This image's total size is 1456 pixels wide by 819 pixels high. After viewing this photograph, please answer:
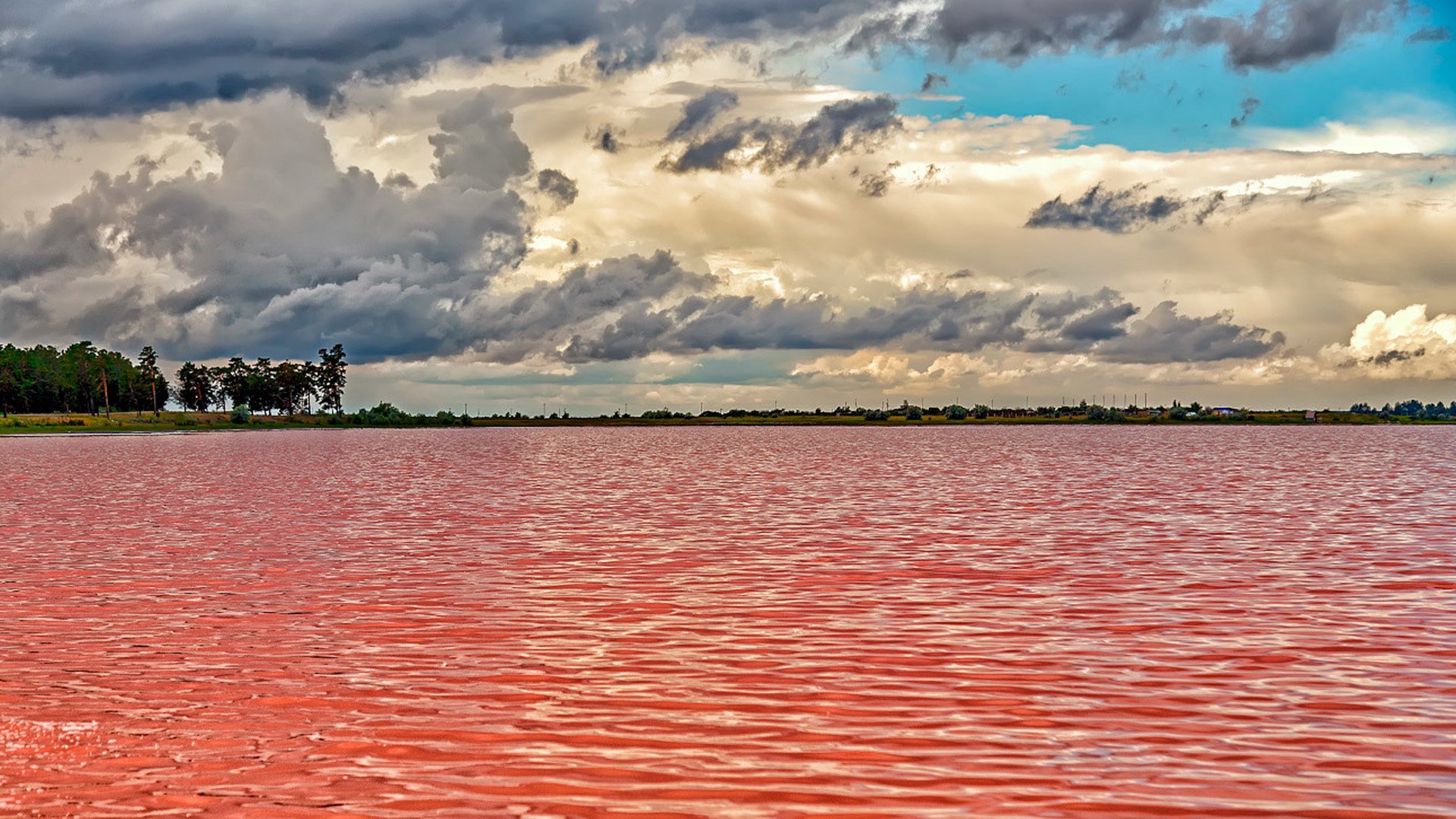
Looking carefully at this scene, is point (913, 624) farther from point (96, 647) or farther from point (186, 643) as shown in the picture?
point (96, 647)

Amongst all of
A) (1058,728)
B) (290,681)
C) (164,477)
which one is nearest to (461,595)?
(290,681)

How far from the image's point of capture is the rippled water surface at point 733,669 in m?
14.2

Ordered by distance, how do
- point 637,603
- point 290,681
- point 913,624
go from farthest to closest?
point 637,603, point 913,624, point 290,681

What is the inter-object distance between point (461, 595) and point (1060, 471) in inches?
3080

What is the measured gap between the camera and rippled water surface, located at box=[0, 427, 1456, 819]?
1421 centimetres

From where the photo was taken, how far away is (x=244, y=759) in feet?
50.8

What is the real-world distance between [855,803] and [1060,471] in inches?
3549

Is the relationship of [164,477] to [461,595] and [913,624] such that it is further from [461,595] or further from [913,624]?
[913,624]

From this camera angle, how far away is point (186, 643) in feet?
77.4

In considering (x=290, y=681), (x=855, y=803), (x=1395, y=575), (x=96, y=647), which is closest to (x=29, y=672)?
(x=96, y=647)

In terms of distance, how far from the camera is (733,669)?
20656mm

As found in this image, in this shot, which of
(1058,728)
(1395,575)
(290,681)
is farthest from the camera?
(1395,575)

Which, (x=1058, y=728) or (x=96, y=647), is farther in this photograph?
(x=96, y=647)

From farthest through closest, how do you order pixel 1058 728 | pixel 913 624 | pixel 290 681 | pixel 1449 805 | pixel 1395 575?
1. pixel 1395 575
2. pixel 913 624
3. pixel 290 681
4. pixel 1058 728
5. pixel 1449 805
